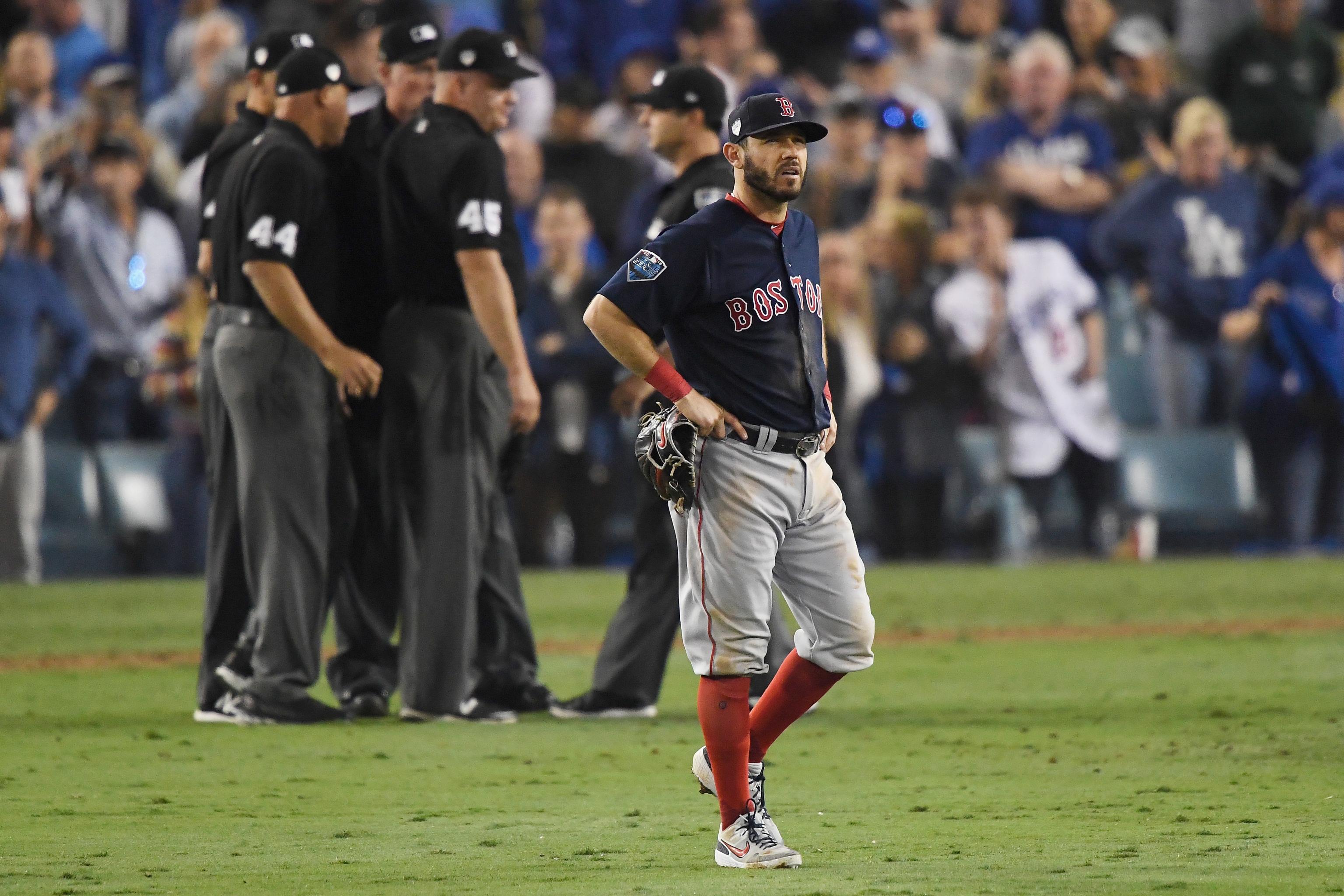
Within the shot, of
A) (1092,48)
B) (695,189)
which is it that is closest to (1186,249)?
(1092,48)

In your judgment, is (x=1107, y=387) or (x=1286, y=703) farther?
(x=1107, y=387)

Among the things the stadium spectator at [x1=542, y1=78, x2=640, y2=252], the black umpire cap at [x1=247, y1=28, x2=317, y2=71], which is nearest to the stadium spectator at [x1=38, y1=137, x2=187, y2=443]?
the stadium spectator at [x1=542, y1=78, x2=640, y2=252]

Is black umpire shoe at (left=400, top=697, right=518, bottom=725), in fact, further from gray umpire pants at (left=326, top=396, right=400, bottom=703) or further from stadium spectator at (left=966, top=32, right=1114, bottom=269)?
stadium spectator at (left=966, top=32, right=1114, bottom=269)

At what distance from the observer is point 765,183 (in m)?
5.09

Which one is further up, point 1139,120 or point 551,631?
point 1139,120

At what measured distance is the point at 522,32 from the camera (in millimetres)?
16547

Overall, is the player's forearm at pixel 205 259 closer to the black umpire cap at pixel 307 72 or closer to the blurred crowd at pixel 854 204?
the black umpire cap at pixel 307 72

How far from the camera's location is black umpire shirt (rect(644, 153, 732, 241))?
730 cm

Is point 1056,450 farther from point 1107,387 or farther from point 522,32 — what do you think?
point 522,32

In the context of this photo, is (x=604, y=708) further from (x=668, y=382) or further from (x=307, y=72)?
(x=668, y=382)

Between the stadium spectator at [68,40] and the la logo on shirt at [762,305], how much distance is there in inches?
454

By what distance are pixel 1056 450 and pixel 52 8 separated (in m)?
8.36

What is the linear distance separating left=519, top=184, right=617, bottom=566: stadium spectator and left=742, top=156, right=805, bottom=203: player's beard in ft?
27.7

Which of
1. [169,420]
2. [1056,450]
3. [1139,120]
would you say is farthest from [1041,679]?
[1139,120]
